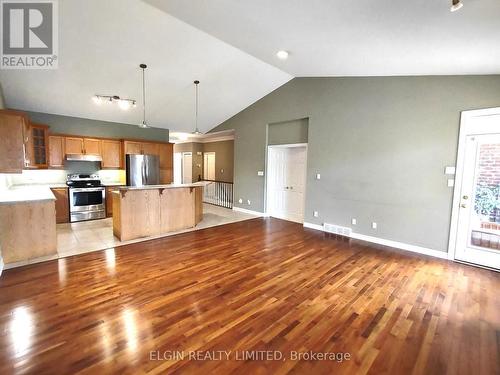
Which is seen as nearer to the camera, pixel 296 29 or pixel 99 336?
pixel 99 336

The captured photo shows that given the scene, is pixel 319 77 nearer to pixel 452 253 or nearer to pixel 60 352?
pixel 452 253

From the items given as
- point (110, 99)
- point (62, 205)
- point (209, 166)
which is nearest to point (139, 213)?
point (62, 205)

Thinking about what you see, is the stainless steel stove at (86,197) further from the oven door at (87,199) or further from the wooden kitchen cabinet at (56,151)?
the wooden kitchen cabinet at (56,151)

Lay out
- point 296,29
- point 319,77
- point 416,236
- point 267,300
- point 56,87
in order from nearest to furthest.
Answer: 1. point 267,300
2. point 296,29
3. point 416,236
4. point 56,87
5. point 319,77

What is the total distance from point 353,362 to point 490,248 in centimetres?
347

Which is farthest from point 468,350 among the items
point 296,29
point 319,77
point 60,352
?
point 319,77

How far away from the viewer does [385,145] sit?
4.50 m

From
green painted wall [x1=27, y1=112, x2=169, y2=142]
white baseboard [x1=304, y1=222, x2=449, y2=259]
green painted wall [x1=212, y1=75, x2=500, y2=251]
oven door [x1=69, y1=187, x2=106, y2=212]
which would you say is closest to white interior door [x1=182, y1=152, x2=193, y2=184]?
green painted wall [x1=27, y1=112, x2=169, y2=142]

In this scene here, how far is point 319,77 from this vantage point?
5371 millimetres

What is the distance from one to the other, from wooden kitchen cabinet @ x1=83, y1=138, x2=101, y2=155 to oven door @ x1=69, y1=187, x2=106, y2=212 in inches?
40.1

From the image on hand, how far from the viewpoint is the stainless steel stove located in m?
5.65

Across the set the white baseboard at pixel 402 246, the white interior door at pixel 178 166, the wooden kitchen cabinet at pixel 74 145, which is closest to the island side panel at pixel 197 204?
the wooden kitchen cabinet at pixel 74 145

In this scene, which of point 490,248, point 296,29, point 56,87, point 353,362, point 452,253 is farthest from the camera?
point 56,87

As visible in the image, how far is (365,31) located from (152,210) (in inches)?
178
